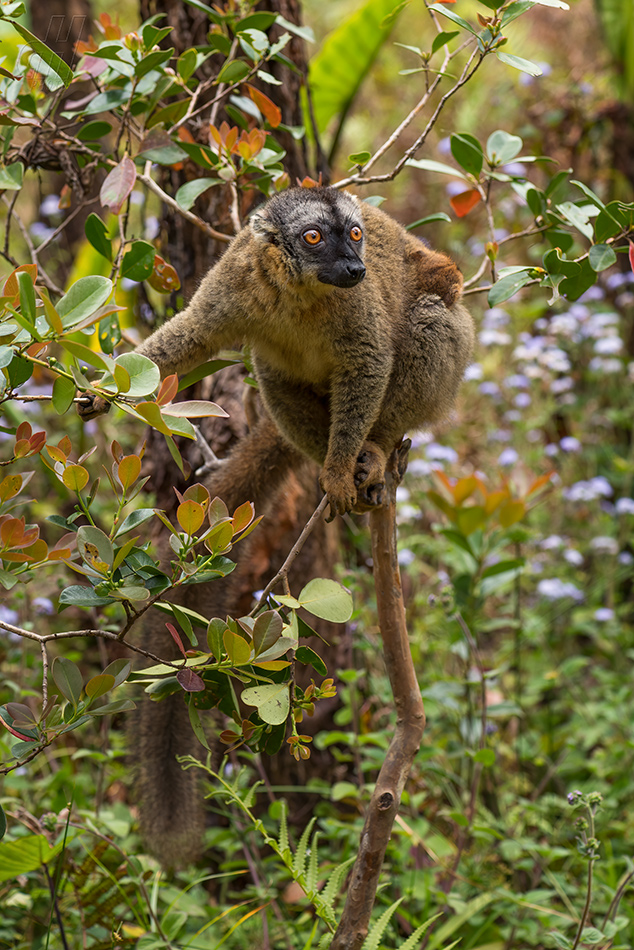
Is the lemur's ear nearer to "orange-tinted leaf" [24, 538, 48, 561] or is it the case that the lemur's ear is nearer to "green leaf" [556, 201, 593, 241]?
"green leaf" [556, 201, 593, 241]

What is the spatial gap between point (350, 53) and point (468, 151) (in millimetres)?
2590

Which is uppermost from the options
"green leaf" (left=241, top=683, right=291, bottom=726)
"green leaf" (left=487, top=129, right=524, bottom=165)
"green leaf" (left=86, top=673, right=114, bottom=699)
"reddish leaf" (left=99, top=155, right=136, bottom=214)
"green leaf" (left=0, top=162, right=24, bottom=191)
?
"green leaf" (left=487, top=129, right=524, bottom=165)

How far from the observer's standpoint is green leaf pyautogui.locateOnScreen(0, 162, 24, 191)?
222 cm

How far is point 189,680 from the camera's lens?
1.77 metres

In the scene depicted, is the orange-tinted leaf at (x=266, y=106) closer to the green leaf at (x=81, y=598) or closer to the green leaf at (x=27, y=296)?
the green leaf at (x=27, y=296)

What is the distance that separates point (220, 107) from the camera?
3570 millimetres

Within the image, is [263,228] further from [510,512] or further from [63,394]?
[510,512]

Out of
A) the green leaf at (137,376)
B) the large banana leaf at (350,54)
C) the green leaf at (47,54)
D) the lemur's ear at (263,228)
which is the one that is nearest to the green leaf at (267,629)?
the green leaf at (137,376)

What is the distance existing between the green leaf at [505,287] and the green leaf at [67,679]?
148 centimetres

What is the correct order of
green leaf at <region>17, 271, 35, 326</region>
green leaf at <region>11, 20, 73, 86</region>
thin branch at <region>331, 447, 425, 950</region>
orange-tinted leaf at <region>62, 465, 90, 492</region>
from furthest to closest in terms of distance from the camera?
thin branch at <region>331, 447, 425, 950</region> < green leaf at <region>11, 20, 73, 86</region> < orange-tinted leaf at <region>62, 465, 90, 492</region> < green leaf at <region>17, 271, 35, 326</region>

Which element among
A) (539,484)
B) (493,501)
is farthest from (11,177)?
(539,484)

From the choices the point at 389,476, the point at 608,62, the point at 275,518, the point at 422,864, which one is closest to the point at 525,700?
the point at 422,864

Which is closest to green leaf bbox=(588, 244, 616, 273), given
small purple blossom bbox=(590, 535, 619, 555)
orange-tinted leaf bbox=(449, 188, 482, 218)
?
orange-tinted leaf bbox=(449, 188, 482, 218)

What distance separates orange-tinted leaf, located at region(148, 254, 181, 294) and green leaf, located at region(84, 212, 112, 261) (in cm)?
17
